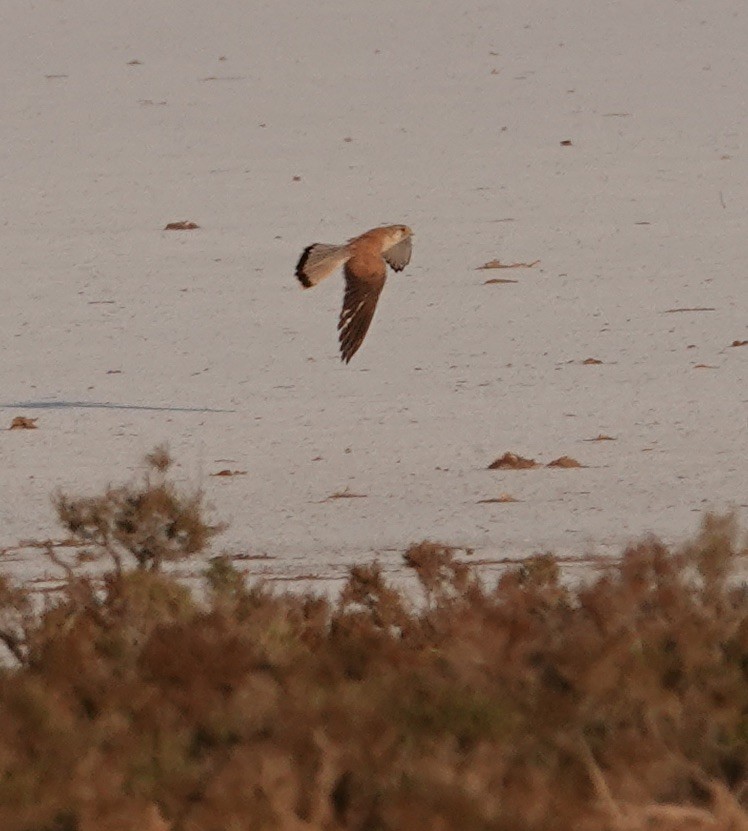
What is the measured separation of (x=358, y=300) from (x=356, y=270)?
410 mm

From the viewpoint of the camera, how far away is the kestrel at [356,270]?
441 inches

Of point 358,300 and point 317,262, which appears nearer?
point 358,300

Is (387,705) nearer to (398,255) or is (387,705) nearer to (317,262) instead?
(317,262)

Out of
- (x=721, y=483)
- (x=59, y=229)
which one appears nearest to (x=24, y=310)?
(x=59, y=229)

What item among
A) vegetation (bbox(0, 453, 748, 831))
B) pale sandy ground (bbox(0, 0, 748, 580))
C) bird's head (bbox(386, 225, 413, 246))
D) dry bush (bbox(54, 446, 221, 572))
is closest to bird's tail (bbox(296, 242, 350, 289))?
bird's head (bbox(386, 225, 413, 246))

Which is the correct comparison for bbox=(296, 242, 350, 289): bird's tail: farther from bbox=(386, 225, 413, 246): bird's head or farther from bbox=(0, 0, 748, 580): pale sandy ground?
bbox=(0, 0, 748, 580): pale sandy ground

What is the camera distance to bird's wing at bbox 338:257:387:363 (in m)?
11.2

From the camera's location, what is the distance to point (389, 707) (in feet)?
19.2

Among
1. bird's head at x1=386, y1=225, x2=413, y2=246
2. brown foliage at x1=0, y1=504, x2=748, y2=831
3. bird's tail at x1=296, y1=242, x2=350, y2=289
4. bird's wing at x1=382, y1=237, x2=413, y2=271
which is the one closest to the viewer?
brown foliage at x1=0, y1=504, x2=748, y2=831

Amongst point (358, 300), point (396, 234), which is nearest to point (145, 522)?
A: point (358, 300)

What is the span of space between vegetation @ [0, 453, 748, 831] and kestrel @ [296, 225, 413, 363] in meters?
3.65

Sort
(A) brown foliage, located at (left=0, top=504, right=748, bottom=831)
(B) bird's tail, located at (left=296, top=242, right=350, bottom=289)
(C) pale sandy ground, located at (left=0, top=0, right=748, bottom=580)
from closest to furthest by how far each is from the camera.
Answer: (A) brown foliage, located at (left=0, top=504, right=748, bottom=831) < (B) bird's tail, located at (left=296, top=242, right=350, bottom=289) < (C) pale sandy ground, located at (left=0, top=0, right=748, bottom=580)

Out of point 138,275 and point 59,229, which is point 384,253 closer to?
point 138,275

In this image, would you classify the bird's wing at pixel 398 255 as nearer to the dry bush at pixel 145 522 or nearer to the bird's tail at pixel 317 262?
the bird's tail at pixel 317 262
